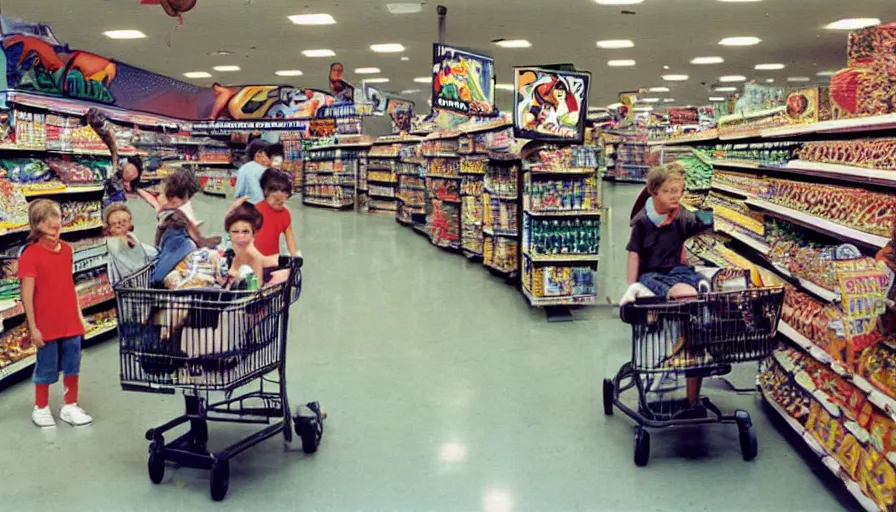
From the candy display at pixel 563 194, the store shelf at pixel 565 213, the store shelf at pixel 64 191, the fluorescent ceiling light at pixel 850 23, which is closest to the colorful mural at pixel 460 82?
the candy display at pixel 563 194

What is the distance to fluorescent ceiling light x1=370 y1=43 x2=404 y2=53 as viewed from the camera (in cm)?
1442

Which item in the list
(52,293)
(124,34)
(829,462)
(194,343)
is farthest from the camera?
(124,34)

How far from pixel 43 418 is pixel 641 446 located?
3.27 meters

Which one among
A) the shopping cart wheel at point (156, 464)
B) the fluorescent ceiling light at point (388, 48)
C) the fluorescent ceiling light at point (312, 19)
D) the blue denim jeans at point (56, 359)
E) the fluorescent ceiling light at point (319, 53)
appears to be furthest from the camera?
the fluorescent ceiling light at point (319, 53)

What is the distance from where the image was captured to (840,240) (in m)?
4.14

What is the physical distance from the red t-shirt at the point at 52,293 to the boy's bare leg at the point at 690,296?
3.28m

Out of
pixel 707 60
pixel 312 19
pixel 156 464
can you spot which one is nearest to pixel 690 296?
pixel 156 464

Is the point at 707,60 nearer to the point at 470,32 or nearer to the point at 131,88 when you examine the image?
the point at 470,32

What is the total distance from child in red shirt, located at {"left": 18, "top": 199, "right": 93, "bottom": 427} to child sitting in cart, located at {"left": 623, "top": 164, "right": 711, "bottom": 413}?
314 centimetres

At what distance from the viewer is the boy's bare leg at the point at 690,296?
357 cm

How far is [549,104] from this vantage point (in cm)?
679

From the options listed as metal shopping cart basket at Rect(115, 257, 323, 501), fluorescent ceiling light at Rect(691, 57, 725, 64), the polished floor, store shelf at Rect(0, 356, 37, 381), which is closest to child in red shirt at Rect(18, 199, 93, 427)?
the polished floor

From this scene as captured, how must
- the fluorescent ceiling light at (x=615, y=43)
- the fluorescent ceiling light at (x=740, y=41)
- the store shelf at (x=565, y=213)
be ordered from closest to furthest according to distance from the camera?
1. the store shelf at (x=565, y=213)
2. the fluorescent ceiling light at (x=740, y=41)
3. the fluorescent ceiling light at (x=615, y=43)

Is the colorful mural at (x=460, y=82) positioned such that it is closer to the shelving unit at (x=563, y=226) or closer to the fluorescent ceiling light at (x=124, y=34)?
the shelving unit at (x=563, y=226)
